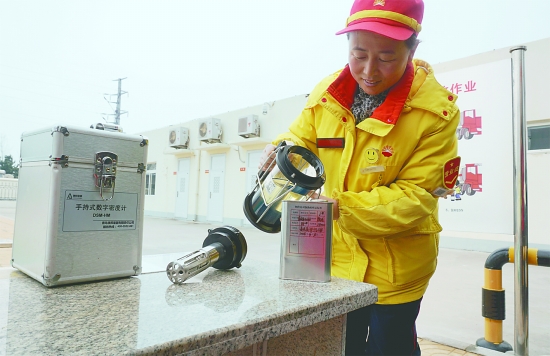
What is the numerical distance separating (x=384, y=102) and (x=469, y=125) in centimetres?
154

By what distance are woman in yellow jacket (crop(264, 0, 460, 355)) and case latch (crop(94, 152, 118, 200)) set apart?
42 centimetres

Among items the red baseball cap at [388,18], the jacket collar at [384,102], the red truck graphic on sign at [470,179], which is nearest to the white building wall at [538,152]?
the red truck graphic on sign at [470,179]

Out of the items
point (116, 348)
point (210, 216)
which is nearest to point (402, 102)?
point (116, 348)

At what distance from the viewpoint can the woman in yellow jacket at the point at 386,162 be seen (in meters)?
0.98

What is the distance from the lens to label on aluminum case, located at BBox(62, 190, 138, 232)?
29.7 inches

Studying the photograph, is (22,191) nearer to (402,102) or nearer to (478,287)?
(402,102)

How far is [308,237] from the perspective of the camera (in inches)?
32.4

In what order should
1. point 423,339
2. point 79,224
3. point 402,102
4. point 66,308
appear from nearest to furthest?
1. point 66,308
2. point 79,224
3. point 402,102
4. point 423,339

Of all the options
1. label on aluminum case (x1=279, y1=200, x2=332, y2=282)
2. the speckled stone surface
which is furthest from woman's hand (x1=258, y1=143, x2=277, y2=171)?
the speckled stone surface

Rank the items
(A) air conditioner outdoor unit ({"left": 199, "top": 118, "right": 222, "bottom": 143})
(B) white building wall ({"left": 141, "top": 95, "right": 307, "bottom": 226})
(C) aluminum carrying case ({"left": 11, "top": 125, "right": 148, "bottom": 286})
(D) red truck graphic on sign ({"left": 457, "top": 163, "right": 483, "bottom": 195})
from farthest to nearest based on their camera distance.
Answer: (A) air conditioner outdoor unit ({"left": 199, "top": 118, "right": 222, "bottom": 143})
(B) white building wall ({"left": 141, "top": 95, "right": 307, "bottom": 226})
(D) red truck graphic on sign ({"left": 457, "top": 163, "right": 483, "bottom": 195})
(C) aluminum carrying case ({"left": 11, "top": 125, "right": 148, "bottom": 286})

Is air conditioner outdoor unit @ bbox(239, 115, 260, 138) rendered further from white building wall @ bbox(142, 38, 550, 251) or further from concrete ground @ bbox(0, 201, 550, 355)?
concrete ground @ bbox(0, 201, 550, 355)

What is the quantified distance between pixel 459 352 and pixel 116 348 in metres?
2.17

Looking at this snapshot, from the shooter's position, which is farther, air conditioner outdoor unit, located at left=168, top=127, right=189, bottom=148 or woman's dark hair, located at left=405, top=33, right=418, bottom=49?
air conditioner outdoor unit, located at left=168, top=127, right=189, bottom=148

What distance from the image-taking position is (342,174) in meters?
1.12
